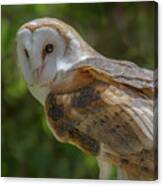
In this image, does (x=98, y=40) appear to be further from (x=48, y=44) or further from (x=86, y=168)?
(x=86, y=168)

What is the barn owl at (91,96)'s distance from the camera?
85.4 inches

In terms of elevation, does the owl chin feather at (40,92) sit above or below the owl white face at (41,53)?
below

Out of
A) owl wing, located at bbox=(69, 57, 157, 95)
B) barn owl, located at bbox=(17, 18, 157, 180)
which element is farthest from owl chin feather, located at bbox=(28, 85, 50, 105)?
owl wing, located at bbox=(69, 57, 157, 95)

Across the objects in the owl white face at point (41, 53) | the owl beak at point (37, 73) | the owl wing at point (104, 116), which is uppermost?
the owl white face at point (41, 53)

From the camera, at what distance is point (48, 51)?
2229 millimetres

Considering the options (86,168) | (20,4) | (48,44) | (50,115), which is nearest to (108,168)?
(86,168)

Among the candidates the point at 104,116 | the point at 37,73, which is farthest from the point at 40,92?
the point at 104,116

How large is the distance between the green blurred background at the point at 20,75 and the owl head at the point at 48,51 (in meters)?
0.02

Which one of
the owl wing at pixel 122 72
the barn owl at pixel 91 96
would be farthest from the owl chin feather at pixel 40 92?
the owl wing at pixel 122 72

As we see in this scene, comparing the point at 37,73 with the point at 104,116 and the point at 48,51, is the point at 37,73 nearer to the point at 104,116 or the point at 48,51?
the point at 48,51

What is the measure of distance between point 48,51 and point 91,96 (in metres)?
0.17

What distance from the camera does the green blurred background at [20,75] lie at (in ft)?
7.23

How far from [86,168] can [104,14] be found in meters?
0.42

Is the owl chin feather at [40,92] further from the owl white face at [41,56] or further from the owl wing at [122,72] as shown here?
the owl wing at [122,72]
